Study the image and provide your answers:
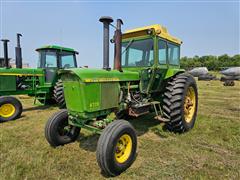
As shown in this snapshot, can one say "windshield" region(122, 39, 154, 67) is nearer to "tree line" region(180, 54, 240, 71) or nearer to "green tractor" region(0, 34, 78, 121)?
"green tractor" region(0, 34, 78, 121)

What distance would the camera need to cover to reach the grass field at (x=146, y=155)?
2965mm

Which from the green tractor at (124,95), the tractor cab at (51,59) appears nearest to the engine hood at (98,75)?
the green tractor at (124,95)

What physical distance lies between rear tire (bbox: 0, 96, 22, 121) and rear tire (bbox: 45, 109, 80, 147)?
284 cm

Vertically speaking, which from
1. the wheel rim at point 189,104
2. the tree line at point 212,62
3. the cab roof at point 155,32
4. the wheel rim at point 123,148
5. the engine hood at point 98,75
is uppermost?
the tree line at point 212,62

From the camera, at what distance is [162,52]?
4.72m

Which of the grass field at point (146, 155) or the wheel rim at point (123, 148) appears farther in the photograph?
the wheel rim at point (123, 148)

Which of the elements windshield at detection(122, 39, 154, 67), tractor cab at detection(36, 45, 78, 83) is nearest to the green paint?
windshield at detection(122, 39, 154, 67)

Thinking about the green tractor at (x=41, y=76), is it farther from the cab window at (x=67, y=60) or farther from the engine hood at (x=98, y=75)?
the engine hood at (x=98, y=75)

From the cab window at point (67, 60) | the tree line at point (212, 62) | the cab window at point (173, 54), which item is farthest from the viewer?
the tree line at point (212, 62)

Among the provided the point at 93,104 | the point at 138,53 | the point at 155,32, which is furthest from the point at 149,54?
the point at 93,104

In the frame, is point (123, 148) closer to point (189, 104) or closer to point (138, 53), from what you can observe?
point (138, 53)

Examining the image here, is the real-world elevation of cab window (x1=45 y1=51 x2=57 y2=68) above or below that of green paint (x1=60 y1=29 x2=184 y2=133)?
above

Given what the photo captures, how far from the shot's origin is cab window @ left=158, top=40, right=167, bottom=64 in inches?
179

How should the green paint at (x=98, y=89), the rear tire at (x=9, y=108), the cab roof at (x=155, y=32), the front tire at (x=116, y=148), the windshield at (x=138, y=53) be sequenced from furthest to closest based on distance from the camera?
the rear tire at (x=9, y=108), the windshield at (x=138, y=53), the cab roof at (x=155, y=32), the green paint at (x=98, y=89), the front tire at (x=116, y=148)
